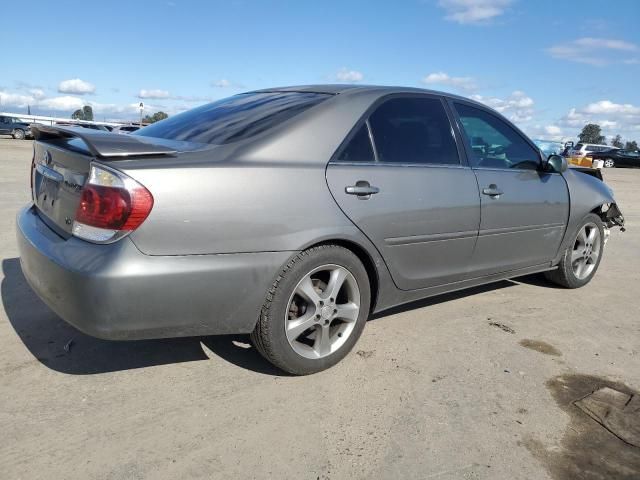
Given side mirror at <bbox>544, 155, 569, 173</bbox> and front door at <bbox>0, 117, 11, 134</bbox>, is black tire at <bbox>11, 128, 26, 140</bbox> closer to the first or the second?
front door at <bbox>0, 117, 11, 134</bbox>

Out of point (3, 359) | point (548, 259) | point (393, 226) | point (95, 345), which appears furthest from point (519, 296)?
point (3, 359)

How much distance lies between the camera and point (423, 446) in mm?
2398

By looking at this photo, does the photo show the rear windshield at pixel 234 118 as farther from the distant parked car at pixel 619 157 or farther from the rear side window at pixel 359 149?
the distant parked car at pixel 619 157

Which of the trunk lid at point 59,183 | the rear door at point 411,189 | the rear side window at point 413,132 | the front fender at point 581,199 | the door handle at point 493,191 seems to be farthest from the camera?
the front fender at point 581,199

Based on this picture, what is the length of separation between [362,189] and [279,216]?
0.57 meters

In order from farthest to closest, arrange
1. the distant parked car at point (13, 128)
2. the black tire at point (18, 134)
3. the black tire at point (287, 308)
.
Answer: the black tire at point (18, 134), the distant parked car at point (13, 128), the black tire at point (287, 308)

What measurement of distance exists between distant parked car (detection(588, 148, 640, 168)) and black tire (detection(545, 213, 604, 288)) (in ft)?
114

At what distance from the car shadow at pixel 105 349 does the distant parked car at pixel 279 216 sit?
0.47 meters

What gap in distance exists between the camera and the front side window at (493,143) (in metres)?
3.84

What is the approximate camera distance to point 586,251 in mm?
4977

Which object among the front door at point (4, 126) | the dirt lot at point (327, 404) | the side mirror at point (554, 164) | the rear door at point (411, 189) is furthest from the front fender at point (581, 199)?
the front door at point (4, 126)

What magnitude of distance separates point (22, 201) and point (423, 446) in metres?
7.55

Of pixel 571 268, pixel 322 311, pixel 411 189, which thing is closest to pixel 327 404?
pixel 322 311

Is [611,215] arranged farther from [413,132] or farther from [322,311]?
[322,311]
